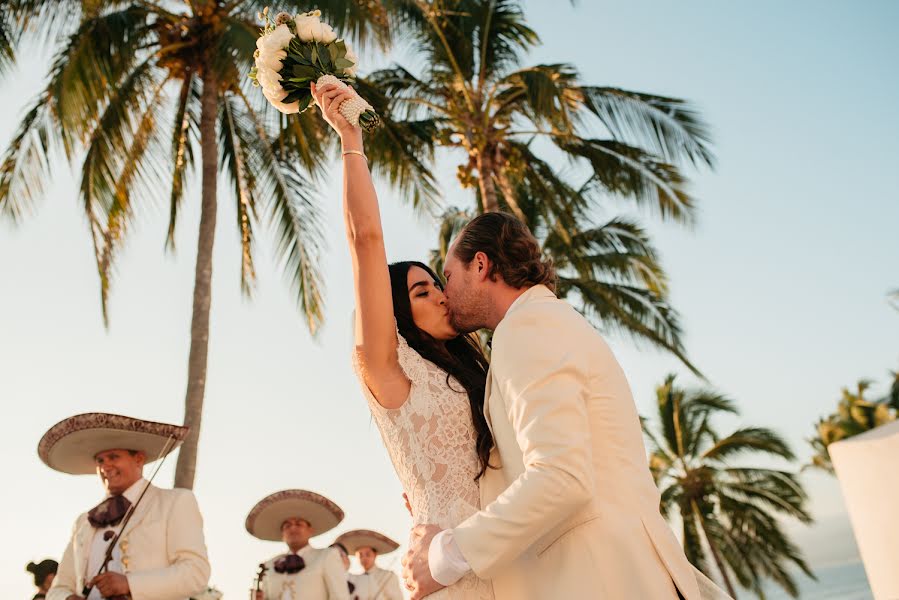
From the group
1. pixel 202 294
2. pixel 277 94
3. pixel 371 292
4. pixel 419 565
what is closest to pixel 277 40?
pixel 277 94

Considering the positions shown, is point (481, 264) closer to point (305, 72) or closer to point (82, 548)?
point (305, 72)

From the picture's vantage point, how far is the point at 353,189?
2.72 metres

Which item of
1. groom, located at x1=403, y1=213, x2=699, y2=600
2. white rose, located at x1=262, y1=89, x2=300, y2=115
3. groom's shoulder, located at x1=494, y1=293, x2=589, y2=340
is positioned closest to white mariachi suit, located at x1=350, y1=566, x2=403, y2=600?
white rose, located at x1=262, y1=89, x2=300, y2=115

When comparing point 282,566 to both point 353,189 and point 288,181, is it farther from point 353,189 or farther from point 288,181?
point 353,189

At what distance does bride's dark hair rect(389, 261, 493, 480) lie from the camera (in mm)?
2715

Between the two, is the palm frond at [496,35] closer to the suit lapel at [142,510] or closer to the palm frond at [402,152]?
the palm frond at [402,152]

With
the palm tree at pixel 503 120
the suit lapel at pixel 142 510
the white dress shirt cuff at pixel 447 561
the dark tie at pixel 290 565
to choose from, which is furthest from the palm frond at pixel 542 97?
the white dress shirt cuff at pixel 447 561

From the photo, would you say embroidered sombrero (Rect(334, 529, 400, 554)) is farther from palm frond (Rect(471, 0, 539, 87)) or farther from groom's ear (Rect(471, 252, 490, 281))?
groom's ear (Rect(471, 252, 490, 281))

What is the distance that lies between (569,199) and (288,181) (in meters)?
5.94

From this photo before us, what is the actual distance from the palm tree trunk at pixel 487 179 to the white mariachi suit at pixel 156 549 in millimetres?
8903

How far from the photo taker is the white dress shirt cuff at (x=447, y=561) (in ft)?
7.18

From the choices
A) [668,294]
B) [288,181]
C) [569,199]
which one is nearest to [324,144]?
[288,181]

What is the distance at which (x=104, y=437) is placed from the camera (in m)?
5.67

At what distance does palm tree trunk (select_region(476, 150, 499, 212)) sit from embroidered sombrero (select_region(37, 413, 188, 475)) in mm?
8435
